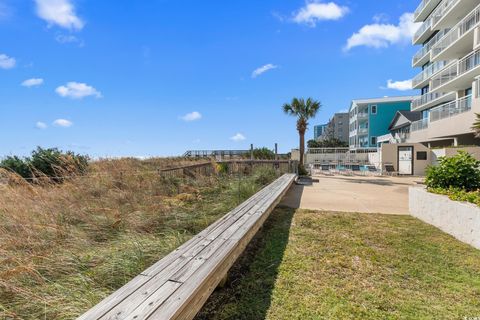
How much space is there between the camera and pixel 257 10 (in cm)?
1002

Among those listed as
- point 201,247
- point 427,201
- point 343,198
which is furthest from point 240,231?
point 343,198

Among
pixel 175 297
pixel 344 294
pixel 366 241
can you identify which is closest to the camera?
pixel 175 297

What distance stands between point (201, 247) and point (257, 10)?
404 inches

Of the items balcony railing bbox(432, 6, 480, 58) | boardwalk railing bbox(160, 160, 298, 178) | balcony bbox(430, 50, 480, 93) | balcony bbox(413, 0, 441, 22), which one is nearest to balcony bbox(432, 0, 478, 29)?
balcony railing bbox(432, 6, 480, 58)

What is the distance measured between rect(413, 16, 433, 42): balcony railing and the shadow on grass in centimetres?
2820

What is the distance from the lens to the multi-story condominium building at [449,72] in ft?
45.5

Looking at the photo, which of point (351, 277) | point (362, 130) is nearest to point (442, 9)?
point (362, 130)

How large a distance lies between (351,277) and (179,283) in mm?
1889

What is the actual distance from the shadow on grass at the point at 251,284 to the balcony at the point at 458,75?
16997 millimetres

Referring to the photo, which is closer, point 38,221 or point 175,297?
point 175,297

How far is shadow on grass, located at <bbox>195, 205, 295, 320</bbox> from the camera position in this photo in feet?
6.87

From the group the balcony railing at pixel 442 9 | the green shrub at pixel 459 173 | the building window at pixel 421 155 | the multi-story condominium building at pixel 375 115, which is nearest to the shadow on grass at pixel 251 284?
the green shrub at pixel 459 173

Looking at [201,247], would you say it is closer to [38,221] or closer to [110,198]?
[38,221]

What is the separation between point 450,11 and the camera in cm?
1794
